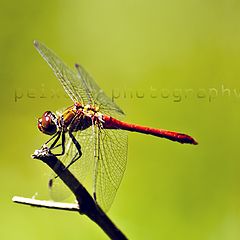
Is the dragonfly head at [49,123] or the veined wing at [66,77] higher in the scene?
the veined wing at [66,77]

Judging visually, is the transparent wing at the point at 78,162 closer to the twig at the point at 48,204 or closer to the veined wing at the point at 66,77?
the veined wing at the point at 66,77

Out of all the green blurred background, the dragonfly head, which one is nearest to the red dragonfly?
the dragonfly head

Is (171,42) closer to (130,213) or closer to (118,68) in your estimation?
(118,68)

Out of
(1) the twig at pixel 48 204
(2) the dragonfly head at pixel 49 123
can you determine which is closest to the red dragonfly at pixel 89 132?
(2) the dragonfly head at pixel 49 123

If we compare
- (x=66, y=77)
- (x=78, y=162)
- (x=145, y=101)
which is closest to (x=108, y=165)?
(x=78, y=162)

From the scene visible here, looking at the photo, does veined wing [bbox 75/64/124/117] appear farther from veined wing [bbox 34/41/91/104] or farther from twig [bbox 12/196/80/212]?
twig [bbox 12/196/80/212]

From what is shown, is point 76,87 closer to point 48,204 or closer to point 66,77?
point 66,77

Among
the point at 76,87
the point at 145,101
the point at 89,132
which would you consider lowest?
the point at 145,101
